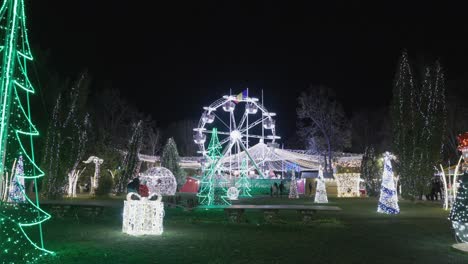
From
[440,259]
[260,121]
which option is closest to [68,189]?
[260,121]

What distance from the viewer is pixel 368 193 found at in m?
35.3

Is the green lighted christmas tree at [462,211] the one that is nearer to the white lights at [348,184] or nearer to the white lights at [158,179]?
the white lights at [158,179]

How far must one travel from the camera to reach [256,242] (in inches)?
410

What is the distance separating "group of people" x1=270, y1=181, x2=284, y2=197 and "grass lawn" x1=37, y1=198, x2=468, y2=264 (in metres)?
19.9

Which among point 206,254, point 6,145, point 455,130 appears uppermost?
point 455,130

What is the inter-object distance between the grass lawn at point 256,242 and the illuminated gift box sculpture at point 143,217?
457mm

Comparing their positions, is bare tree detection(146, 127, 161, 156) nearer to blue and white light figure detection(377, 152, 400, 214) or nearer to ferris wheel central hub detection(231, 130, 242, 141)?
ferris wheel central hub detection(231, 130, 242, 141)

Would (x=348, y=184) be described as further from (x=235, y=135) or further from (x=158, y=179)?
(x=158, y=179)

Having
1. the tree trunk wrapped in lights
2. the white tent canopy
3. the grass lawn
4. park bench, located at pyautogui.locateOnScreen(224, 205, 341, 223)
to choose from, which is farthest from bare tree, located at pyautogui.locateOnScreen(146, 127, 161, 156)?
park bench, located at pyautogui.locateOnScreen(224, 205, 341, 223)

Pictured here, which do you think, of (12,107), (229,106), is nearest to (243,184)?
(229,106)

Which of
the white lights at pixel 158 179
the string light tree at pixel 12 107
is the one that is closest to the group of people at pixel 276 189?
the white lights at pixel 158 179

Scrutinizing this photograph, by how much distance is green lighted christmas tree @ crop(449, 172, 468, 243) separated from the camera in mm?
9344

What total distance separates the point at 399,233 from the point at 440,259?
151 inches

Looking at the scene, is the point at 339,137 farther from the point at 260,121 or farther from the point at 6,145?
the point at 6,145
